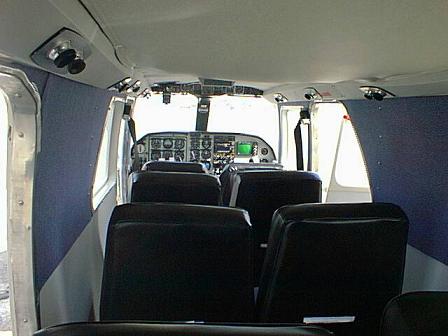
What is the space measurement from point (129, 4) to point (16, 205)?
957 mm

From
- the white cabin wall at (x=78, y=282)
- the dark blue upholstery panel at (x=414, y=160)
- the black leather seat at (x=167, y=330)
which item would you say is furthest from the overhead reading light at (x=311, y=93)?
the black leather seat at (x=167, y=330)

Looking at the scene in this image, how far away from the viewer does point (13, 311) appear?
6.23 ft

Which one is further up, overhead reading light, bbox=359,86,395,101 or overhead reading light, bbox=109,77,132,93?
overhead reading light, bbox=109,77,132,93

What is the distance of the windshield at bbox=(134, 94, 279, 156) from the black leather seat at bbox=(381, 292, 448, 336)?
7.44 meters

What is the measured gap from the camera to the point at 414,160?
2.97 metres

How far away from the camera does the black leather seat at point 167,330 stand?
0.78m

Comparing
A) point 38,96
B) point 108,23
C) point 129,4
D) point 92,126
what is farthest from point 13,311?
point 92,126

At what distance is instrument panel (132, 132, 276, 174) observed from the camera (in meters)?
7.79

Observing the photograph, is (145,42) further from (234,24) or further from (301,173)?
(301,173)

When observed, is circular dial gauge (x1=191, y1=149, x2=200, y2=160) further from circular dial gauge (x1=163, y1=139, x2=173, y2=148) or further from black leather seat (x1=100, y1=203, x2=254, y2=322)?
black leather seat (x1=100, y1=203, x2=254, y2=322)

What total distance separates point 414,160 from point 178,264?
1.82 m

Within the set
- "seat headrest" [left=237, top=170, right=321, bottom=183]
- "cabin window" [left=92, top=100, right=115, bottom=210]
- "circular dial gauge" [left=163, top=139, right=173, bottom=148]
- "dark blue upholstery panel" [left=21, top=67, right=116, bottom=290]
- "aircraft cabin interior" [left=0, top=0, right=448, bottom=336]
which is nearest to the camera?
"aircraft cabin interior" [left=0, top=0, right=448, bottom=336]

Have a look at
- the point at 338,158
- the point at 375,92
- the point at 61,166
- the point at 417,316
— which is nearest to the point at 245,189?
the point at 375,92

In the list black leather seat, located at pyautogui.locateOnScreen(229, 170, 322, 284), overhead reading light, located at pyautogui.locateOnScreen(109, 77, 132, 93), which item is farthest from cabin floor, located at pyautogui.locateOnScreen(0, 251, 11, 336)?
black leather seat, located at pyautogui.locateOnScreen(229, 170, 322, 284)
